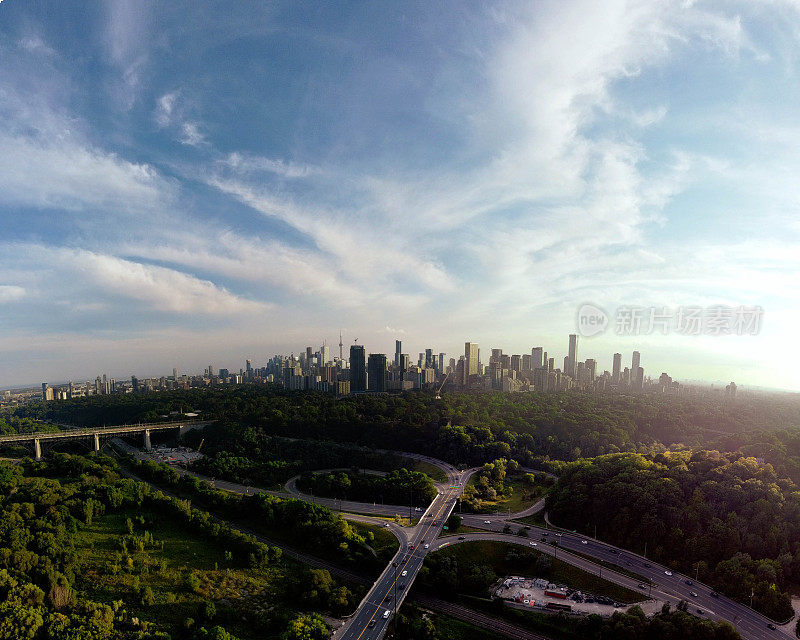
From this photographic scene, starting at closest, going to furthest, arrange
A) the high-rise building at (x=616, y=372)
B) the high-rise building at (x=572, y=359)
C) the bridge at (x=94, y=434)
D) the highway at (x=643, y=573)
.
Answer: the highway at (x=643, y=573), the bridge at (x=94, y=434), the high-rise building at (x=572, y=359), the high-rise building at (x=616, y=372)

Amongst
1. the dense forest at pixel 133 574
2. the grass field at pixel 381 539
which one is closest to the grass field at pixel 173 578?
the dense forest at pixel 133 574

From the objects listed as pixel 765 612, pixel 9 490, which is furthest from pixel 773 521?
pixel 9 490

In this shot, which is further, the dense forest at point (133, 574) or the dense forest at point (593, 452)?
the dense forest at point (593, 452)

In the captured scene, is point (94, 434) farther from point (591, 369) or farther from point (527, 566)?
point (591, 369)

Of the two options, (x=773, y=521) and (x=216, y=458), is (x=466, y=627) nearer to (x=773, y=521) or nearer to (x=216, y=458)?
(x=773, y=521)

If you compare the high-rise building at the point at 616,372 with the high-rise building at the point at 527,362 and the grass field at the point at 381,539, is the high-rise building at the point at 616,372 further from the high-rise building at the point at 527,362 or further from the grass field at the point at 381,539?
the grass field at the point at 381,539

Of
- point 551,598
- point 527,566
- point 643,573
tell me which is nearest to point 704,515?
point 643,573

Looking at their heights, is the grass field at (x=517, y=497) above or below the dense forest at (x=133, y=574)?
below
